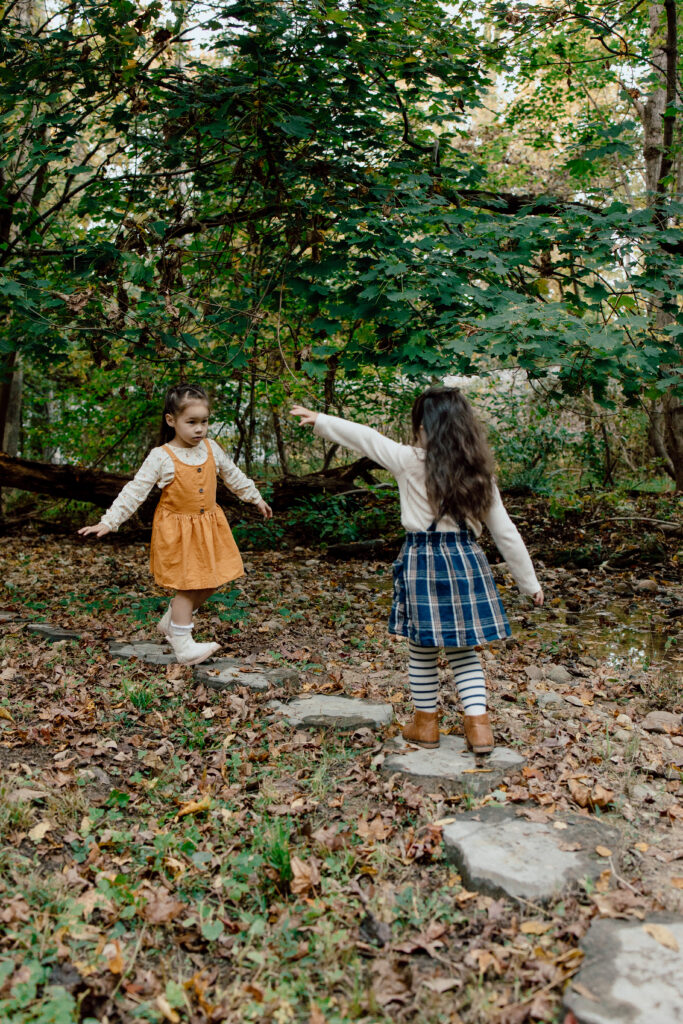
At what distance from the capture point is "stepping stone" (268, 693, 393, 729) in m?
3.50

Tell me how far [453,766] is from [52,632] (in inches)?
124

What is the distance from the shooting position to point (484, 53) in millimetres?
5340

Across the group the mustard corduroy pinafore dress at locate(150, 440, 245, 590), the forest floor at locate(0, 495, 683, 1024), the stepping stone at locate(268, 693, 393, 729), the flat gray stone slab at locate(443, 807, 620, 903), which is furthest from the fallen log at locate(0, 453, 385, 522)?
the flat gray stone slab at locate(443, 807, 620, 903)

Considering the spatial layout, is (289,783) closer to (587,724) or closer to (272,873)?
(272,873)

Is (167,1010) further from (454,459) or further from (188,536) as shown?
(188,536)

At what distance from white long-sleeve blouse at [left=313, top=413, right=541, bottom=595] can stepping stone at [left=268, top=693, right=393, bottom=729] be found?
37.8 inches

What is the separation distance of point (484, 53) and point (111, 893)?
568 cm

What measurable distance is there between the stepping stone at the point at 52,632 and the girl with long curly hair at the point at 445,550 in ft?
8.90

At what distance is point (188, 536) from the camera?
4289 millimetres

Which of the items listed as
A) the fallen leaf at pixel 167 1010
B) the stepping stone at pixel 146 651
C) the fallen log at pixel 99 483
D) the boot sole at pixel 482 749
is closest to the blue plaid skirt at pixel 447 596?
the boot sole at pixel 482 749

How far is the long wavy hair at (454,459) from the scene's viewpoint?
3.08m

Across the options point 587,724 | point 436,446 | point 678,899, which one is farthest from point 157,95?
point 678,899

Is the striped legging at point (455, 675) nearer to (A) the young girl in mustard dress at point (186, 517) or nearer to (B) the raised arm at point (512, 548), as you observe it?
(B) the raised arm at point (512, 548)

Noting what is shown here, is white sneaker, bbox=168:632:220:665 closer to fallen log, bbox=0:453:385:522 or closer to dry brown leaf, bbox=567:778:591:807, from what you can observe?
dry brown leaf, bbox=567:778:591:807
